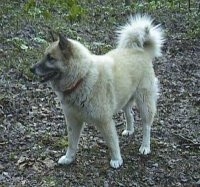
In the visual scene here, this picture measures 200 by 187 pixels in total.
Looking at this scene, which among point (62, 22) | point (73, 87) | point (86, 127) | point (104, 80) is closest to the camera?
point (73, 87)

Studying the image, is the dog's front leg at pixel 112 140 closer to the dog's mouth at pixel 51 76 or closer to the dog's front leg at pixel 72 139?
the dog's front leg at pixel 72 139

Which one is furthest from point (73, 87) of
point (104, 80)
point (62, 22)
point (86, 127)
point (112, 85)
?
point (62, 22)

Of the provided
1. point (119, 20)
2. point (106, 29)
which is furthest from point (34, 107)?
point (119, 20)

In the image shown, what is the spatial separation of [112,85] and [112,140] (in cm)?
64

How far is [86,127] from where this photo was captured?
6.25m

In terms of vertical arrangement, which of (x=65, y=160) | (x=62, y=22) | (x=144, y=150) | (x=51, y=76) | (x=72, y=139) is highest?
→ (x=51, y=76)

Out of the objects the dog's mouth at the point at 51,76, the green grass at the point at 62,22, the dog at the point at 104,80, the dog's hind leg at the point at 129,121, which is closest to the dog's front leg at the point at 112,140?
the dog at the point at 104,80

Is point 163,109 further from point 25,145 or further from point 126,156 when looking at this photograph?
point 25,145

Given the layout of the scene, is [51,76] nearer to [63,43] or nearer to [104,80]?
[63,43]

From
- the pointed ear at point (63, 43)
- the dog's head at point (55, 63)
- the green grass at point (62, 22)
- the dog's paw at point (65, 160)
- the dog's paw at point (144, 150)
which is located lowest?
the dog's paw at point (144, 150)

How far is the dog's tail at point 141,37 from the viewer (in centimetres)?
546

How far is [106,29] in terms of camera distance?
1200 cm

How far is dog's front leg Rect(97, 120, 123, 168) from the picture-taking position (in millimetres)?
4793

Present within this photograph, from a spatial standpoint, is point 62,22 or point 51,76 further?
point 62,22
